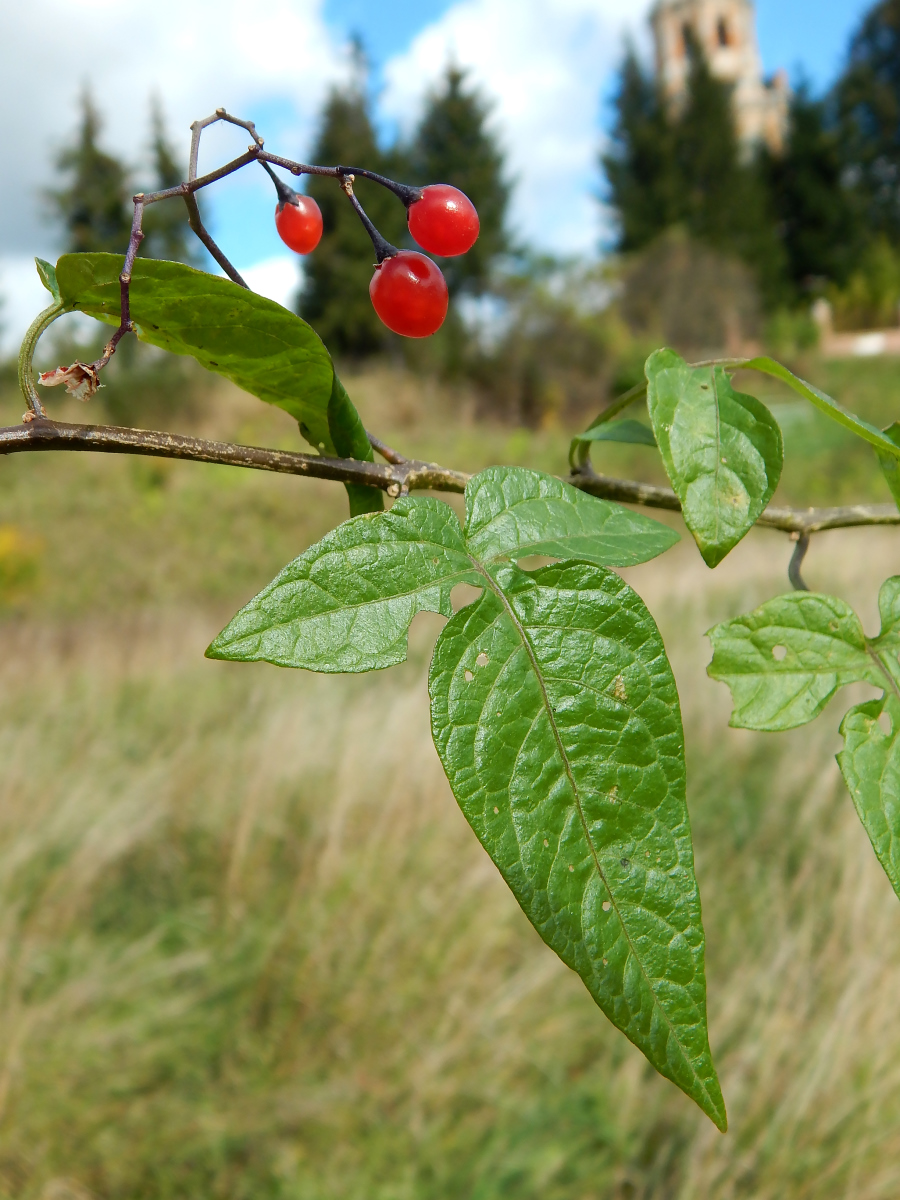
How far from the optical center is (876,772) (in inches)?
7.0

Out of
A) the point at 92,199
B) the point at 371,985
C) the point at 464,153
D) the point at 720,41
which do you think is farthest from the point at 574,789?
the point at 720,41

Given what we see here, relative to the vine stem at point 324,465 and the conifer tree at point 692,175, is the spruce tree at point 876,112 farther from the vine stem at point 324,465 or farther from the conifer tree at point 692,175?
the vine stem at point 324,465

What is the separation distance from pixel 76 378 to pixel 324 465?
6cm

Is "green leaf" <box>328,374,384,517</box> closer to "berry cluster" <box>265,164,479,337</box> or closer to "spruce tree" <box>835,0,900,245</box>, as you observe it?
"berry cluster" <box>265,164,479,337</box>

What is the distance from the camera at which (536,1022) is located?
168 cm

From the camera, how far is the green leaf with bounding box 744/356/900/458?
0.62ft

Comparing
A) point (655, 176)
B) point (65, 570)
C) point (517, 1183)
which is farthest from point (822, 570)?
point (655, 176)

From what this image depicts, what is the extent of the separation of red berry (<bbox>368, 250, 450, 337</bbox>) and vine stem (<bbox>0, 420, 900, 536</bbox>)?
0.03 meters

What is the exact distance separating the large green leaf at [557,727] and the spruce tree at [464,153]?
9.68m

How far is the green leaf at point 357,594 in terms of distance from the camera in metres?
0.15

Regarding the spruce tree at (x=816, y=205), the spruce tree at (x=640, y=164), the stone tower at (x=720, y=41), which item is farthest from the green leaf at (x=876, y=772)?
the stone tower at (x=720, y=41)

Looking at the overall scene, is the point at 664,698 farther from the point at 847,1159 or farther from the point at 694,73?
the point at 694,73

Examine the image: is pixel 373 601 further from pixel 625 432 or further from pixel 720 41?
pixel 720 41

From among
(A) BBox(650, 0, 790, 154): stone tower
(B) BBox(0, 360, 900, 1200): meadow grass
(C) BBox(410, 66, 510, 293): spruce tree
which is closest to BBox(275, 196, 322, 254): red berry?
(B) BBox(0, 360, 900, 1200): meadow grass
